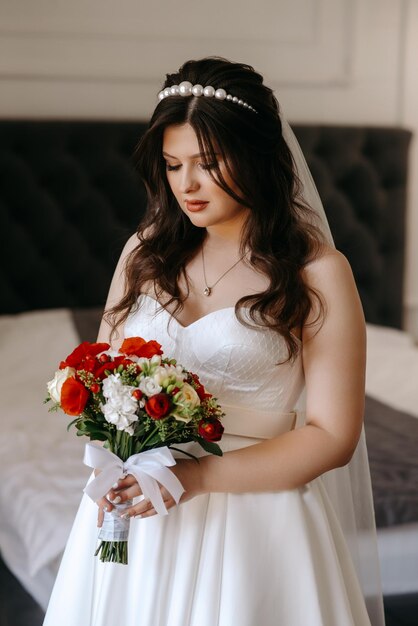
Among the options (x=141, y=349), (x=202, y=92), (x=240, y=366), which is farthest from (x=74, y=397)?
(x=202, y=92)

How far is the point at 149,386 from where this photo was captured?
1.65 metres

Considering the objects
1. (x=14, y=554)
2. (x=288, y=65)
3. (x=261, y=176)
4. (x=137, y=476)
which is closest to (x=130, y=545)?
(x=137, y=476)

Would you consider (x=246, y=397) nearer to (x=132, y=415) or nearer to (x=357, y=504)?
(x=132, y=415)

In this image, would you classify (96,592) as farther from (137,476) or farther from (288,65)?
(288,65)

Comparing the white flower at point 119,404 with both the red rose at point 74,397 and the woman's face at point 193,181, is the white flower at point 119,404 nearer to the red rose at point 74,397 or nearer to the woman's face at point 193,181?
the red rose at point 74,397

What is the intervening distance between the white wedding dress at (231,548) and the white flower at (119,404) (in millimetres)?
354

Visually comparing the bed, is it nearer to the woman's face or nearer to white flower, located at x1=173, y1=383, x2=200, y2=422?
the woman's face

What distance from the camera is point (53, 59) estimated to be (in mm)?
4395

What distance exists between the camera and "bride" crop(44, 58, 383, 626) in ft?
6.07

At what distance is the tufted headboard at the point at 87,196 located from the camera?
14.5 ft

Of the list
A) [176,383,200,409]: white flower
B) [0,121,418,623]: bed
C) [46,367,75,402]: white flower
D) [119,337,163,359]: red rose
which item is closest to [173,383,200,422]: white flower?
[176,383,200,409]: white flower

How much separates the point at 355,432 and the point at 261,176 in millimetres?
579

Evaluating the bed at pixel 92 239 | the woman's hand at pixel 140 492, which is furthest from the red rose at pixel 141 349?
the bed at pixel 92 239

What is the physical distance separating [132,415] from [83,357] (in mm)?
181
